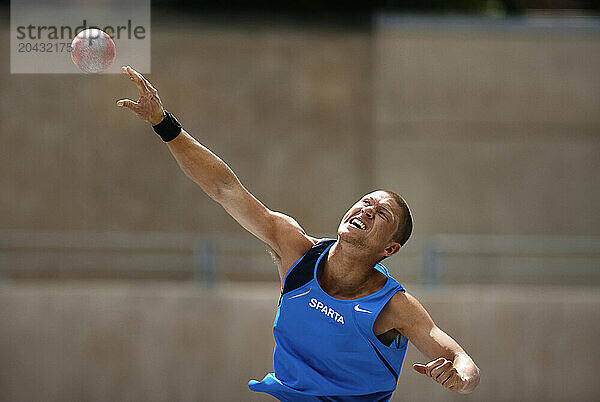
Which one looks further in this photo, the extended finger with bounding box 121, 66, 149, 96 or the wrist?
the wrist

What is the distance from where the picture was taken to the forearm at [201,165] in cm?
369

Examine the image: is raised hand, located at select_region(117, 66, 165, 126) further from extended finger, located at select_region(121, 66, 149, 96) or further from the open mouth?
the open mouth

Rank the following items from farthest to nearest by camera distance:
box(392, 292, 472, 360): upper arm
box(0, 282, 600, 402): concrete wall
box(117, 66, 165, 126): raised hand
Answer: box(0, 282, 600, 402): concrete wall < box(117, 66, 165, 126): raised hand < box(392, 292, 472, 360): upper arm

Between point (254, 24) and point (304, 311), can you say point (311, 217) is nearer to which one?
point (254, 24)

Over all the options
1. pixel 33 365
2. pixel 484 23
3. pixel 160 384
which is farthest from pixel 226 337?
pixel 484 23

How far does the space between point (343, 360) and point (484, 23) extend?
6783 millimetres

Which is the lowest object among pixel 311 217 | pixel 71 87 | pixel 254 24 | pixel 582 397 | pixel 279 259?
pixel 582 397

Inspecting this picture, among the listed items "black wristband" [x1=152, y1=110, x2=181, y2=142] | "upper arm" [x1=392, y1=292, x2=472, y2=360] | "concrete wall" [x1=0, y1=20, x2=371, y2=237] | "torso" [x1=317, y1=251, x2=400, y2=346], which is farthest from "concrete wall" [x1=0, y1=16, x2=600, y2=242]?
"upper arm" [x1=392, y1=292, x2=472, y2=360]

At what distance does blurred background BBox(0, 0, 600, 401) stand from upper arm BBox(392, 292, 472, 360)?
566cm

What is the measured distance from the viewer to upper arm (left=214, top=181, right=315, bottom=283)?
3.73 metres

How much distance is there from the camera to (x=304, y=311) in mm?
3635

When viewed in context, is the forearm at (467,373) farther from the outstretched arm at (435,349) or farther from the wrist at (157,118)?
the wrist at (157,118)

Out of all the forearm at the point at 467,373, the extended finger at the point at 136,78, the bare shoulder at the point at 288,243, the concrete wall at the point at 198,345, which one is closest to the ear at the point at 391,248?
the bare shoulder at the point at 288,243

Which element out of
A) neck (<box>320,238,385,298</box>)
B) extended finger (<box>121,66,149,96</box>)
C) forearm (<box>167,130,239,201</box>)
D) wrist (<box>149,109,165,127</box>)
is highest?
extended finger (<box>121,66,149,96</box>)
